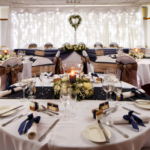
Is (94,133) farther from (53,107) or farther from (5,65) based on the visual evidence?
(5,65)

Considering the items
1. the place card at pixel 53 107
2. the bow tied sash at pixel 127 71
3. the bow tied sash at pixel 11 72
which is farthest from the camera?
the bow tied sash at pixel 127 71

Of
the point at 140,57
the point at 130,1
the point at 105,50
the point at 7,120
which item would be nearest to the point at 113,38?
the point at 130,1

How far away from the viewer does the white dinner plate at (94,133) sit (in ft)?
2.42

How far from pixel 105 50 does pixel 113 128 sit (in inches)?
166

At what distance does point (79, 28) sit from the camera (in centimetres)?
1025

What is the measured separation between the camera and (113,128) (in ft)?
2.79

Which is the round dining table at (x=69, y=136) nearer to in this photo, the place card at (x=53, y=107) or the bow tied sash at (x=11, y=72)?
the place card at (x=53, y=107)

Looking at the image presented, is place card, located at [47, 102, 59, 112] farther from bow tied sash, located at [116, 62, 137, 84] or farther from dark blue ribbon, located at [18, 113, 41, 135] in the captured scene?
bow tied sash, located at [116, 62, 137, 84]

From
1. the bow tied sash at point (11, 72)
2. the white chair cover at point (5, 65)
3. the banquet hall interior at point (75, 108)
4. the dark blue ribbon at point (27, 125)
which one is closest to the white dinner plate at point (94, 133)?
the banquet hall interior at point (75, 108)

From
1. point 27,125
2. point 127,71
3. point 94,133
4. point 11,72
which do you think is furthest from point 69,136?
point 127,71

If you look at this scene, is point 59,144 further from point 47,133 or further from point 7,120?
point 7,120

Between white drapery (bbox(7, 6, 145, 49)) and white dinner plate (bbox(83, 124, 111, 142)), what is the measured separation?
32.6ft

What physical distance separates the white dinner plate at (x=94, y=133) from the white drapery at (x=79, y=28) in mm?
9928

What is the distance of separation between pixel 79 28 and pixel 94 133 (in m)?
10.2
